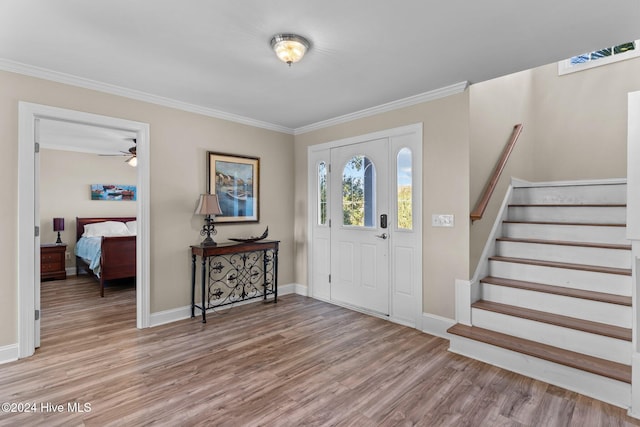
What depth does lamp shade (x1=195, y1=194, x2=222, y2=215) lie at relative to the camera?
3577 millimetres

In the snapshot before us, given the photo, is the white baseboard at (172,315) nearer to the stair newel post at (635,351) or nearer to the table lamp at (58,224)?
the stair newel post at (635,351)

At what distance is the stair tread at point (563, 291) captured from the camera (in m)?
2.51

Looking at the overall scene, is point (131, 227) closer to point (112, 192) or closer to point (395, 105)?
point (112, 192)

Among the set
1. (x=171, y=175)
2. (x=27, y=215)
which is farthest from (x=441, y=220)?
(x=27, y=215)

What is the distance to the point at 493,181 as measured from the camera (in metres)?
3.29

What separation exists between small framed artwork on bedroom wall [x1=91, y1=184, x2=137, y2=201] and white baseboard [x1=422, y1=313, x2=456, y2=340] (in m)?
6.35

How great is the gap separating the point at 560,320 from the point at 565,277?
477 mm

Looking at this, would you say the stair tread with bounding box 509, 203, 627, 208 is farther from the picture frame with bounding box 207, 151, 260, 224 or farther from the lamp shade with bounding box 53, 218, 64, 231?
the lamp shade with bounding box 53, 218, 64, 231

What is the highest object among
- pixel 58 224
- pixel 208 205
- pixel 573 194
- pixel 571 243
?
pixel 573 194

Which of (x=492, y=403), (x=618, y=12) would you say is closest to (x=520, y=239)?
(x=492, y=403)

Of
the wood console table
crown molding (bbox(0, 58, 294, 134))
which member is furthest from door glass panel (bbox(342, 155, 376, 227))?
crown molding (bbox(0, 58, 294, 134))

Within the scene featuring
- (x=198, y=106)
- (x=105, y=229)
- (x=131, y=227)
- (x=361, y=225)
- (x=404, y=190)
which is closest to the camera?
(x=404, y=190)

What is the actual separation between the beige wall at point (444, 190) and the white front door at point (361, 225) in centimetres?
47

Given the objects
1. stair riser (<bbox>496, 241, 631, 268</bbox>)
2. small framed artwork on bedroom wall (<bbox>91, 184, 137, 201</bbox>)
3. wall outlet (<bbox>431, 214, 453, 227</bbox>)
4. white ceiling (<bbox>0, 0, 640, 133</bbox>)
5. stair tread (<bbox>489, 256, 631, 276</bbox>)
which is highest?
white ceiling (<bbox>0, 0, 640, 133</bbox>)
